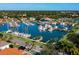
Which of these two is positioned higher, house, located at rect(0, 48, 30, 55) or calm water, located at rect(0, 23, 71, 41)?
calm water, located at rect(0, 23, 71, 41)

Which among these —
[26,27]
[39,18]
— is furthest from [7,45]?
[39,18]

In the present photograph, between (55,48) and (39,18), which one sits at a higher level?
(39,18)

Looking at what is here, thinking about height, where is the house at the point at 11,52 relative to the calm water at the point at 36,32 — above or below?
below

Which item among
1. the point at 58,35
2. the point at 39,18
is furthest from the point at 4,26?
the point at 58,35

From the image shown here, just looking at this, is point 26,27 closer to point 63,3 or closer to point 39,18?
point 39,18

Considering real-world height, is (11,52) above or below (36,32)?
below
